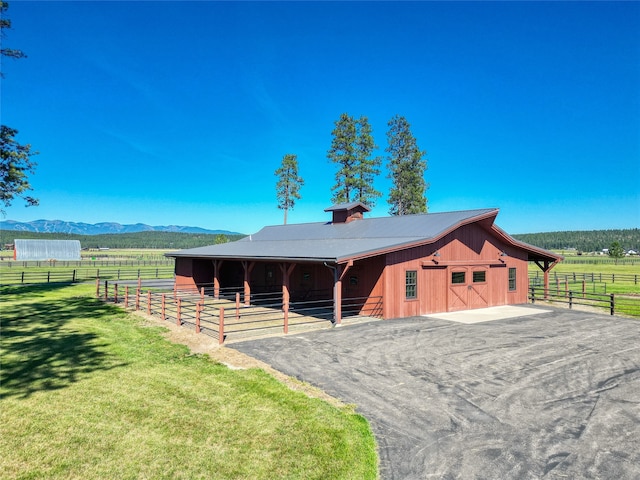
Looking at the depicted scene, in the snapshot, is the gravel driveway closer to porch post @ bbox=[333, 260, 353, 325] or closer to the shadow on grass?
porch post @ bbox=[333, 260, 353, 325]

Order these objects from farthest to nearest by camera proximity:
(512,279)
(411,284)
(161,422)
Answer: (512,279) < (411,284) < (161,422)

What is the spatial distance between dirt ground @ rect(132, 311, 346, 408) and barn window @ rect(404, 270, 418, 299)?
8572 mm

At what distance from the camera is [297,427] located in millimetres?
6348

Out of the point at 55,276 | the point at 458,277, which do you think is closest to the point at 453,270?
the point at 458,277

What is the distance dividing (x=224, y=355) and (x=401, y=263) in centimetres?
888

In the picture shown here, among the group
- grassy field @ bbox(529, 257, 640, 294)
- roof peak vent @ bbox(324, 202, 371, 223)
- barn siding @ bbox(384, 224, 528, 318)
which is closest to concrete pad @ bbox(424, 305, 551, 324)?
barn siding @ bbox(384, 224, 528, 318)

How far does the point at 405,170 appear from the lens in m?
44.8

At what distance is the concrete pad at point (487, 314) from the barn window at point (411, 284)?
3.79ft

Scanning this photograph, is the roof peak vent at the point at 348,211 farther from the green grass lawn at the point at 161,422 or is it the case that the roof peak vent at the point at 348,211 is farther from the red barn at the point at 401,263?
the green grass lawn at the point at 161,422

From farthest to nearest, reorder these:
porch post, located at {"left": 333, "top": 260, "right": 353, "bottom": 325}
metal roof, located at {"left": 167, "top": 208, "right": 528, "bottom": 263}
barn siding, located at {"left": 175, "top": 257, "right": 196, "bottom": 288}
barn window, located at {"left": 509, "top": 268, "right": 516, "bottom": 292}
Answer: barn siding, located at {"left": 175, "top": 257, "right": 196, "bottom": 288} < barn window, located at {"left": 509, "top": 268, "right": 516, "bottom": 292} < metal roof, located at {"left": 167, "top": 208, "right": 528, "bottom": 263} < porch post, located at {"left": 333, "top": 260, "right": 353, "bottom": 325}

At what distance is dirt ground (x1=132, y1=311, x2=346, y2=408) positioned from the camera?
797 centimetres

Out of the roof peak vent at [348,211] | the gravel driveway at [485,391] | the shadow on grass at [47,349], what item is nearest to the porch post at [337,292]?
the gravel driveway at [485,391]

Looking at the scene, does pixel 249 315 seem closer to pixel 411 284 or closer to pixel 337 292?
pixel 337 292

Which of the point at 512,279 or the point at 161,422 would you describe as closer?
the point at 161,422
